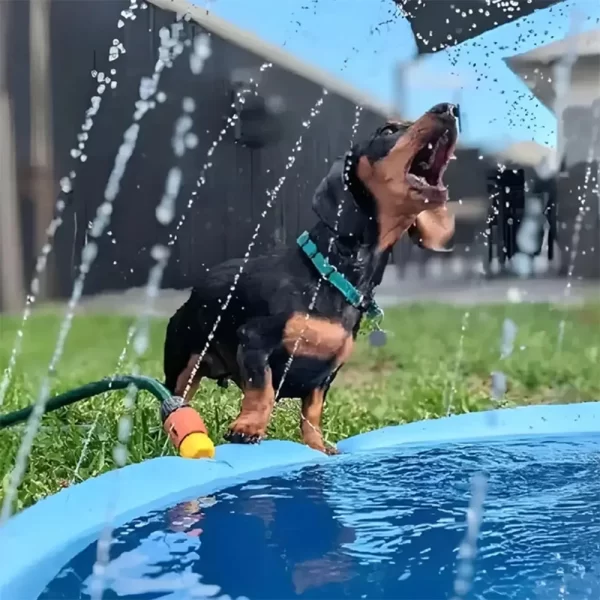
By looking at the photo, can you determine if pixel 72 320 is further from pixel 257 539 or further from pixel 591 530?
pixel 591 530

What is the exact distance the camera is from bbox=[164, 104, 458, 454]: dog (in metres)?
2.35

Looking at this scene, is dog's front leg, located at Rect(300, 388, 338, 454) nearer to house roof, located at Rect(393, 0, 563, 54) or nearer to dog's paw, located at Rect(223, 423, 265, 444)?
dog's paw, located at Rect(223, 423, 265, 444)

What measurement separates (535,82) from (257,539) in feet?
9.18

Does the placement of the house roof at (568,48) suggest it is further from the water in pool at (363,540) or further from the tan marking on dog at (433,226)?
the water in pool at (363,540)

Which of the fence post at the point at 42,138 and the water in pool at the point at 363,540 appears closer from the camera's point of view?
the water in pool at the point at 363,540

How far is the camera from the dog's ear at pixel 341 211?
2.35m

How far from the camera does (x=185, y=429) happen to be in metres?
2.13

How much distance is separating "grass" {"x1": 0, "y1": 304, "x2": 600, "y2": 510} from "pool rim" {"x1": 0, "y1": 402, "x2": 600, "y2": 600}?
35cm

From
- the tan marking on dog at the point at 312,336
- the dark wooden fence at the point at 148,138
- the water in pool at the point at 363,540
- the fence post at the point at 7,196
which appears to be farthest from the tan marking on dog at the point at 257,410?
the fence post at the point at 7,196

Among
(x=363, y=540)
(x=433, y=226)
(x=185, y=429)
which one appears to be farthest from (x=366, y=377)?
(x=363, y=540)

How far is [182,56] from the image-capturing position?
10.9 ft

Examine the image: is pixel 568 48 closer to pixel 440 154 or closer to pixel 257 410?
pixel 440 154

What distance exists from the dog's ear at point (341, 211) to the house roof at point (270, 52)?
1.13 metres

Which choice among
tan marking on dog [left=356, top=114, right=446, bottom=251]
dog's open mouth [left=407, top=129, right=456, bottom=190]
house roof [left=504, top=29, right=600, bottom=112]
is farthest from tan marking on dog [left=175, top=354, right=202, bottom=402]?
house roof [left=504, top=29, right=600, bottom=112]
